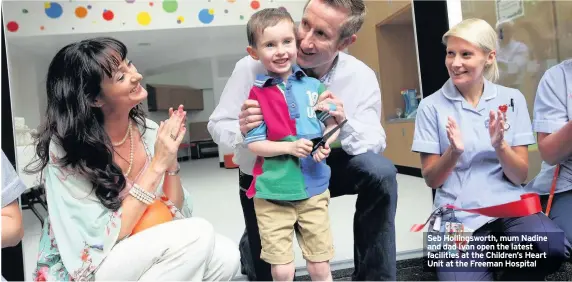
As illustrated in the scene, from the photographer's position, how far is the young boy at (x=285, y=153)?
1215 millimetres

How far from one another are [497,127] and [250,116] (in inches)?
28.8

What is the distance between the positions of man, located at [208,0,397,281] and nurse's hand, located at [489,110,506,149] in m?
0.33

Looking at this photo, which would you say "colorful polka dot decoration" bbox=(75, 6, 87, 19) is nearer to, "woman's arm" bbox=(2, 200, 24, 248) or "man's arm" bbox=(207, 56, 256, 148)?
"man's arm" bbox=(207, 56, 256, 148)

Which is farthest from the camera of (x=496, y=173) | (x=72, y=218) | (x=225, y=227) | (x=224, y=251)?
(x=225, y=227)

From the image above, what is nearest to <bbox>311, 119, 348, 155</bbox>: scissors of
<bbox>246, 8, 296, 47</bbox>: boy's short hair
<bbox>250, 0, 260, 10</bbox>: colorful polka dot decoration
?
<bbox>246, 8, 296, 47</bbox>: boy's short hair

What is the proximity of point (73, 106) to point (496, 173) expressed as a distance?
1.31 meters

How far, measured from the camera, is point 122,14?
188 centimetres

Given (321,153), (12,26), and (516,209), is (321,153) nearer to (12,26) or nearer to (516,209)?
(516,209)

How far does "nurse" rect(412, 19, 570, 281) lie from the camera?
1.36 meters

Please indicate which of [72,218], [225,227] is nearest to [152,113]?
[72,218]

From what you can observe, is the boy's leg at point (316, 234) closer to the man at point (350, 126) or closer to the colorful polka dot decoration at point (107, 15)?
the man at point (350, 126)

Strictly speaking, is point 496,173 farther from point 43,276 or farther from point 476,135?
point 43,276

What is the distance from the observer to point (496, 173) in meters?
1.43

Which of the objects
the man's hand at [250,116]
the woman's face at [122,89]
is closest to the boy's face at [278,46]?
the man's hand at [250,116]
